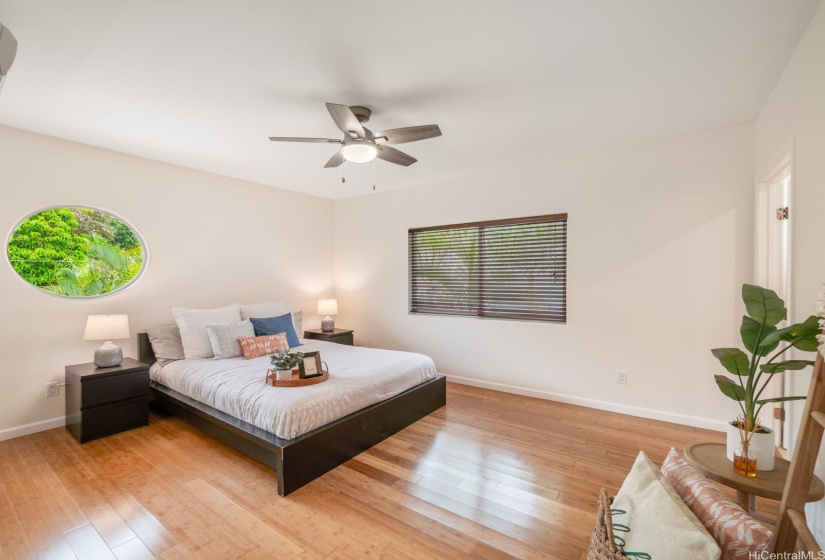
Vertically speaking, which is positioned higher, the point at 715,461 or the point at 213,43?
the point at 213,43

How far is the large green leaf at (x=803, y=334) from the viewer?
1.32m

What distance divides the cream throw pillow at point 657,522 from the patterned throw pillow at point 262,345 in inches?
132

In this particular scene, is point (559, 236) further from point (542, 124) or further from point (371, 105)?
point (371, 105)

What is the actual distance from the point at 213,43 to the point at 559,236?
11.2 feet

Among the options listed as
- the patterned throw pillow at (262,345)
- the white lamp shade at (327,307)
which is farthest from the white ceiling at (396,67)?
the white lamp shade at (327,307)

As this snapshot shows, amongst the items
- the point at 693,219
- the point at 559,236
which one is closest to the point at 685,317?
the point at 693,219

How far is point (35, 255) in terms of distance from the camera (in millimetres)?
3266

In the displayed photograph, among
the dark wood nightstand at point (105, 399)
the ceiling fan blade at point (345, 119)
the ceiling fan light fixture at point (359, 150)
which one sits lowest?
the dark wood nightstand at point (105, 399)

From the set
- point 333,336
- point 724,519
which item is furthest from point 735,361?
point 333,336

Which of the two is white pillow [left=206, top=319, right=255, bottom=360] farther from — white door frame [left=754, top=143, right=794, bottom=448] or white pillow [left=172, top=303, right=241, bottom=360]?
white door frame [left=754, top=143, right=794, bottom=448]

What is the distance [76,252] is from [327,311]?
2811mm

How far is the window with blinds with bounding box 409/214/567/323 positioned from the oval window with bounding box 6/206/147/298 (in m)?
3.24

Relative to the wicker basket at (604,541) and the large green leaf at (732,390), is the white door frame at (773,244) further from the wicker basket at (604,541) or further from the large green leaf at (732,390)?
the wicker basket at (604,541)

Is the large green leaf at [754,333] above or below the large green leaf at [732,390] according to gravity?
above
